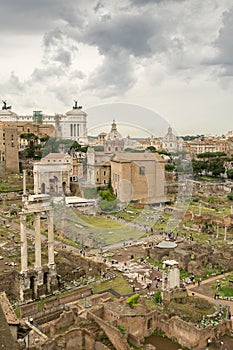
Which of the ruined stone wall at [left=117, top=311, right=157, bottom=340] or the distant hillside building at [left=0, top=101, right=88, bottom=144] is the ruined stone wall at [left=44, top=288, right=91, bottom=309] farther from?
the distant hillside building at [left=0, top=101, right=88, bottom=144]

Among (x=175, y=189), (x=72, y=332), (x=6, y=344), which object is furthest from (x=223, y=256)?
(x=175, y=189)

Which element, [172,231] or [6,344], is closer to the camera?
[6,344]

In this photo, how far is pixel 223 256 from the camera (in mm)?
26391

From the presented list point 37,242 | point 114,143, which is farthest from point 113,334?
point 114,143

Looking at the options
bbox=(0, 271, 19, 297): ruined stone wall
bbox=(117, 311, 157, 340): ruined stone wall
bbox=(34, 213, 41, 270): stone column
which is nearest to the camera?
bbox=(117, 311, 157, 340): ruined stone wall

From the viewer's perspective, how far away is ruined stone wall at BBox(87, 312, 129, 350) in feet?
47.9

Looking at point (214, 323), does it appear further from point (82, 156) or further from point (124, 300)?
point (82, 156)

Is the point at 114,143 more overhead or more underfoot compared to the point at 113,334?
more overhead

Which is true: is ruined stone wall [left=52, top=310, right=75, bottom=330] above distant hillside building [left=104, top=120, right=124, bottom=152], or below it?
below

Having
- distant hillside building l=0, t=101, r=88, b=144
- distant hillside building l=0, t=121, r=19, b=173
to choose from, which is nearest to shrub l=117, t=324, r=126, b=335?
distant hillside building l=0, t=101, r=88, b=144

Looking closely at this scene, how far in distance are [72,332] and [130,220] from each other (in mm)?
23883

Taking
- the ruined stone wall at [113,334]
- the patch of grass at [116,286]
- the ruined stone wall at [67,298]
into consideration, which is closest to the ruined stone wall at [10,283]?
the ruined stone wall at [67,298]

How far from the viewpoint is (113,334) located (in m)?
15.2

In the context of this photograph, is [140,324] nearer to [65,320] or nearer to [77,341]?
[77,341]
